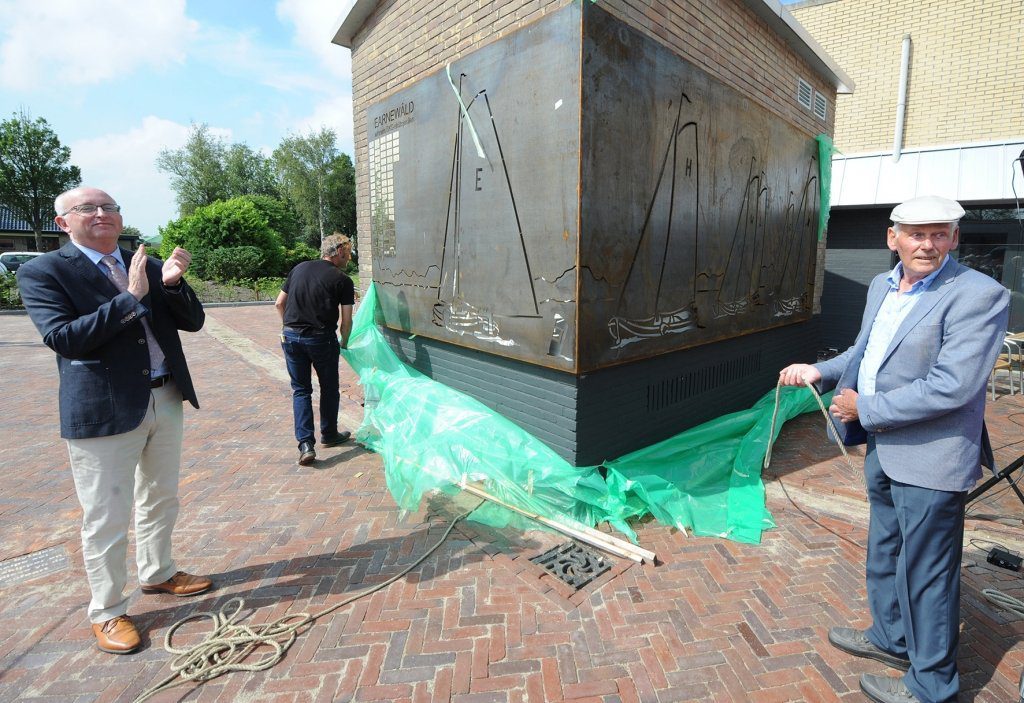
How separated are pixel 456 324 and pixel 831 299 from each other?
9.94 metres

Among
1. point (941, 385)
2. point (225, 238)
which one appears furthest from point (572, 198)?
point (225, 238)

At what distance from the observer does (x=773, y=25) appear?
5.84 meters

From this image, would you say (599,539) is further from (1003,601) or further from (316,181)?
(316,181)

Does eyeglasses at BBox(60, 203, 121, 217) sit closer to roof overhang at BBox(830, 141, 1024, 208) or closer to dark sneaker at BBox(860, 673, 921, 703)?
dark sneaker at BBox(860, 673, 921, 703)

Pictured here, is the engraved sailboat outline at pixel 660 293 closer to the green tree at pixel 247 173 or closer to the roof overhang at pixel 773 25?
the roof overhang at pixel 773 25

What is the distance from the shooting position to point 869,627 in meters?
2.66

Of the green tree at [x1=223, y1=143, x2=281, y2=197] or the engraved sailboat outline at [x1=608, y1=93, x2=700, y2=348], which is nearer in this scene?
the engraved sailboat outline at [x1=608, y1=93, x2=700, y2=348]

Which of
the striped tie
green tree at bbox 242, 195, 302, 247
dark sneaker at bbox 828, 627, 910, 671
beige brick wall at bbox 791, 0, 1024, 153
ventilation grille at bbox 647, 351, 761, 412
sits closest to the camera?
dark sneaker at bbox 828, 627, 910, 671

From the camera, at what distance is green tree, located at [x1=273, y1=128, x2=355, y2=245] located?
40.4m

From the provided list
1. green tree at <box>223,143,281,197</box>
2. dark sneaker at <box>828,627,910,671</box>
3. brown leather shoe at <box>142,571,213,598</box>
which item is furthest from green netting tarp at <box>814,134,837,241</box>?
green tree at <box>223,143,281,197</box>

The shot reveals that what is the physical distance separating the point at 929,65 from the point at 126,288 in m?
15.0

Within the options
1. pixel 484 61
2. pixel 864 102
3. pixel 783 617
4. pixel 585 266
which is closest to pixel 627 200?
pixel 585 266

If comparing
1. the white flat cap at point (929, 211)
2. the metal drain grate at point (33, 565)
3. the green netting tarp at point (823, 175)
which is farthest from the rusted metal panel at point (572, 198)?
the metal drain grate at point (33, 565)

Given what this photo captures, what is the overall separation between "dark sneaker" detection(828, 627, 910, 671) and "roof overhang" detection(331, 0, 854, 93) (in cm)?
571
